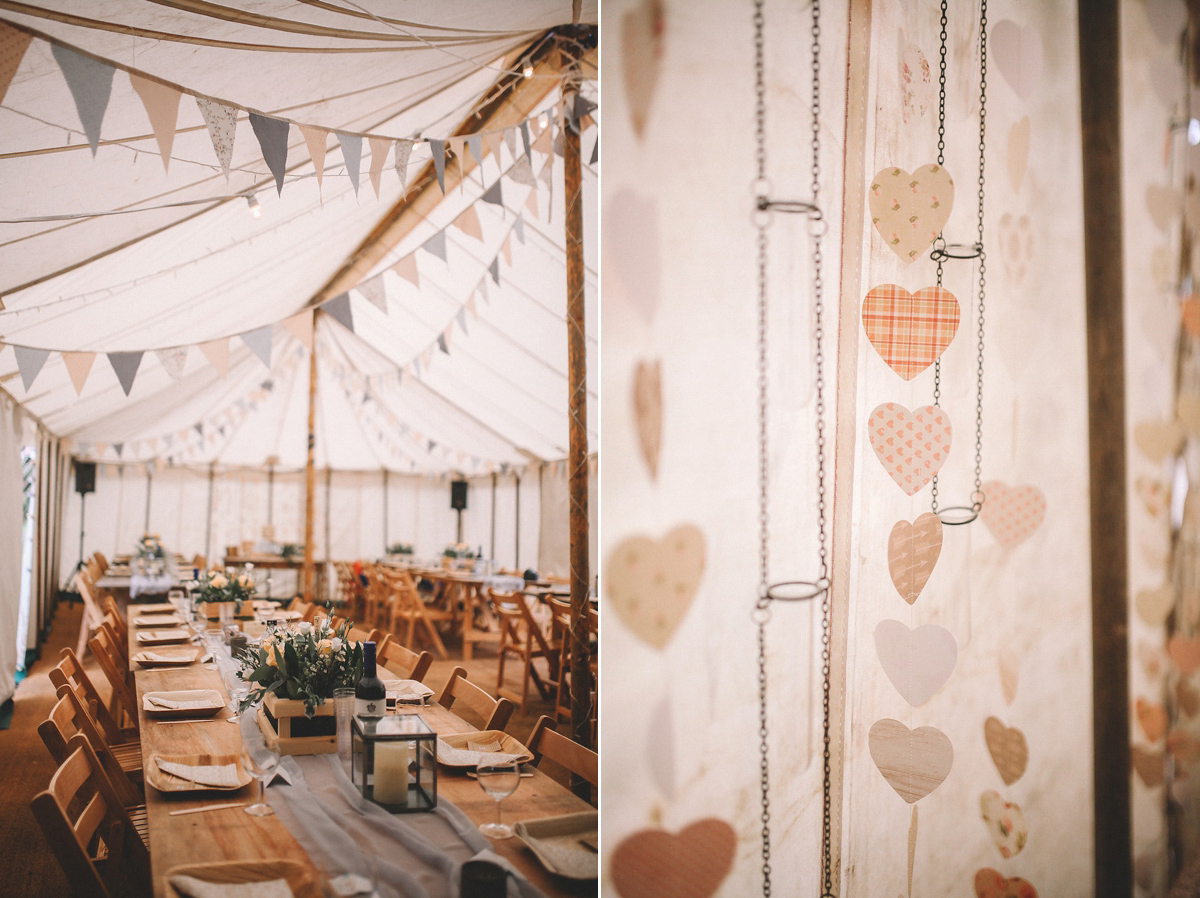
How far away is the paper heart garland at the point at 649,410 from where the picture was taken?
3.45ft

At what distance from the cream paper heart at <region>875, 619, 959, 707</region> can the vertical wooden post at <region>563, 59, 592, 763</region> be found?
8.18ft

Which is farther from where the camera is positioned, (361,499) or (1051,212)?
(361,499)

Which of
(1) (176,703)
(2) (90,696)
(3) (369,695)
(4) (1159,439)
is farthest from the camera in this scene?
(2) (90,696)

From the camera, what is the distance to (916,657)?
1.29m

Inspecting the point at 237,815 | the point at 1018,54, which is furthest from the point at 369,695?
the point at 1018,54

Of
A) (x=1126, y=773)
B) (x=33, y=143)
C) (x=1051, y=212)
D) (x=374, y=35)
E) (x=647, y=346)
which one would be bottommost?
(x=1126, y=773)

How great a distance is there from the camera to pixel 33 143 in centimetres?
235

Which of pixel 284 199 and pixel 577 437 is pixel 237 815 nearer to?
pixel 577 437

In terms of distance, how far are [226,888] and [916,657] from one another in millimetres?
1215

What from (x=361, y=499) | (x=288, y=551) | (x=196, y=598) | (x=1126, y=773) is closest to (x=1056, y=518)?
(x=1126, y=773)

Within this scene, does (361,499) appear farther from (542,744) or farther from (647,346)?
(647,346)

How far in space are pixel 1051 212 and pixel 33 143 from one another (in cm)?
284

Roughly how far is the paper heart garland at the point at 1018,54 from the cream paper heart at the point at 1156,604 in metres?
0.93

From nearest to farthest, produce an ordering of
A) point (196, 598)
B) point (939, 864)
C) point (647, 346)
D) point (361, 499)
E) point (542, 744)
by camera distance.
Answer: point (647, 346), point (939, 864), point (542, 744), point (196, 598), point (361, 499)
